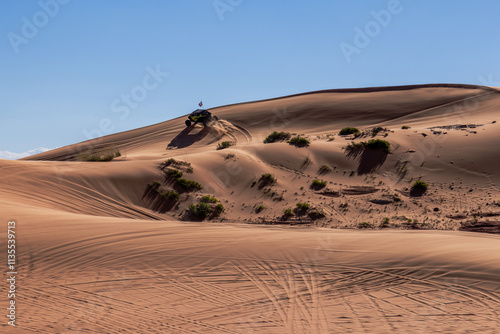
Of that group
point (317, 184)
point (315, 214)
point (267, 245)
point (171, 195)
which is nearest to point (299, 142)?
point (317, 184)

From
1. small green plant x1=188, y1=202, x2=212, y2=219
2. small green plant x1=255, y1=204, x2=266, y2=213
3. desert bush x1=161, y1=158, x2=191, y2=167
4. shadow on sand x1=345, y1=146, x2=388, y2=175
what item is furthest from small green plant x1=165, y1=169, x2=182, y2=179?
shadow on sand x1=345, y1=146, x2=388, y2=175

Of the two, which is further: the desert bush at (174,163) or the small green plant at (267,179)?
the desert bush at (174,163)

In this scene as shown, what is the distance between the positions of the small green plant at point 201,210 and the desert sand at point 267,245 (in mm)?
400

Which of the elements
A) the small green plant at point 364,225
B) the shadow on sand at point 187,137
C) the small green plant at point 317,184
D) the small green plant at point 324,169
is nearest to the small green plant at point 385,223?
the small green plant at point 364,225

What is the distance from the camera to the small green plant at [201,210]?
1970 centimetres

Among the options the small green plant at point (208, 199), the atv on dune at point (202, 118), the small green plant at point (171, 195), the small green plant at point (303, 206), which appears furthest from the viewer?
the atv on dune at point (202, 118)

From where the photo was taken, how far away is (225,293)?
8.55 meters

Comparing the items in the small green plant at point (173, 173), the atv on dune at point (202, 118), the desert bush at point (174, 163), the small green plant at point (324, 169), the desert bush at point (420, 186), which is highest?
the atv on dune at point (202, 118)

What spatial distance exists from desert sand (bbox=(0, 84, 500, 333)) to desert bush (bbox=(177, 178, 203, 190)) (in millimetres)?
362

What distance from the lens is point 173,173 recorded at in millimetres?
22516

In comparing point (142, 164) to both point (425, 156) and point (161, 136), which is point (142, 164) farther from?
point (161, 136)

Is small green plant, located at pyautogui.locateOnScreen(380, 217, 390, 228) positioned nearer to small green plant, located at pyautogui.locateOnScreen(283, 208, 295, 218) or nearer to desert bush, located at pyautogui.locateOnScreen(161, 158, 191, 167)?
small green plant, located at pyautogui.locateOnScreen(283, 208, 295, 218)

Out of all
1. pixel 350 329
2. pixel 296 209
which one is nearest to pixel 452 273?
pixel 350 329

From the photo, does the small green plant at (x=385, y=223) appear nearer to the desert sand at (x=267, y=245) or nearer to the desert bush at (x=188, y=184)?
the desert sand at (x=267, y=245)
